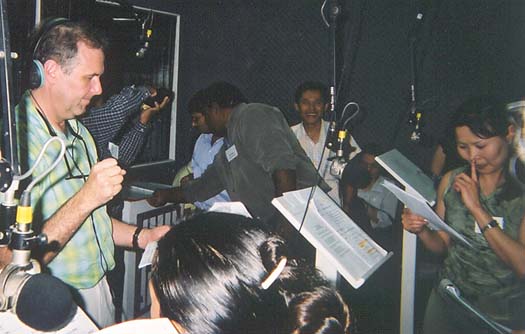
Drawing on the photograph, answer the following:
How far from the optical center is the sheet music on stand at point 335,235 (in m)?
1.61

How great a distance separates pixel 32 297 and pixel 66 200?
0.83m

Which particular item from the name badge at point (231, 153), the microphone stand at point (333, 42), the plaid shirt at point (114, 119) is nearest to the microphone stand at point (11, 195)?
the microphone stand at point (333, 42)

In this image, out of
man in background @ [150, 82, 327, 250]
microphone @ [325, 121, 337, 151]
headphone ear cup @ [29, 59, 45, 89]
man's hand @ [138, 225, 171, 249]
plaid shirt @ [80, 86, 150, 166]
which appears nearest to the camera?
headphone ear cup @ [29, 59, 45, 89]

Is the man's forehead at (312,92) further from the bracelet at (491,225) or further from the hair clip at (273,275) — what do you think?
the hair clip at (273,275)

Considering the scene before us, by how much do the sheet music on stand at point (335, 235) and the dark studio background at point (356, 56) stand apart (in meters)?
2.04

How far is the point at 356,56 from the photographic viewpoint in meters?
4.25

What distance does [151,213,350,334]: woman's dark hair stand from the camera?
84 cm

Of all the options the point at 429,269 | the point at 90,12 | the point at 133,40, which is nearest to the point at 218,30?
the point at 133,40

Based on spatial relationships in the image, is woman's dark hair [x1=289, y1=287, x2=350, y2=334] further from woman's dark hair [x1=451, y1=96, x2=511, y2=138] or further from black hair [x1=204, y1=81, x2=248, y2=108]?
black hair [x1=204, y1=81, x2=248, y2=108]

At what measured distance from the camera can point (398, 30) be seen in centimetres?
413

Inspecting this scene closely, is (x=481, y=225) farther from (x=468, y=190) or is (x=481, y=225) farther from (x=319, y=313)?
(x=319, y=313)

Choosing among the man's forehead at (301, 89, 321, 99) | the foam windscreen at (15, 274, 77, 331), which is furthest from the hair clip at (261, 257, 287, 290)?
the man's forehead at (301, 89, 321, 99)

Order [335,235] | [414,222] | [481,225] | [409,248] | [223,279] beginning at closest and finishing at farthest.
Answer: [223,279] → [335,235] → [481,225] → [414,222] → [409,248]

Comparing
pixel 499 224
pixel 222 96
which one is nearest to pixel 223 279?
pixel 499 224
